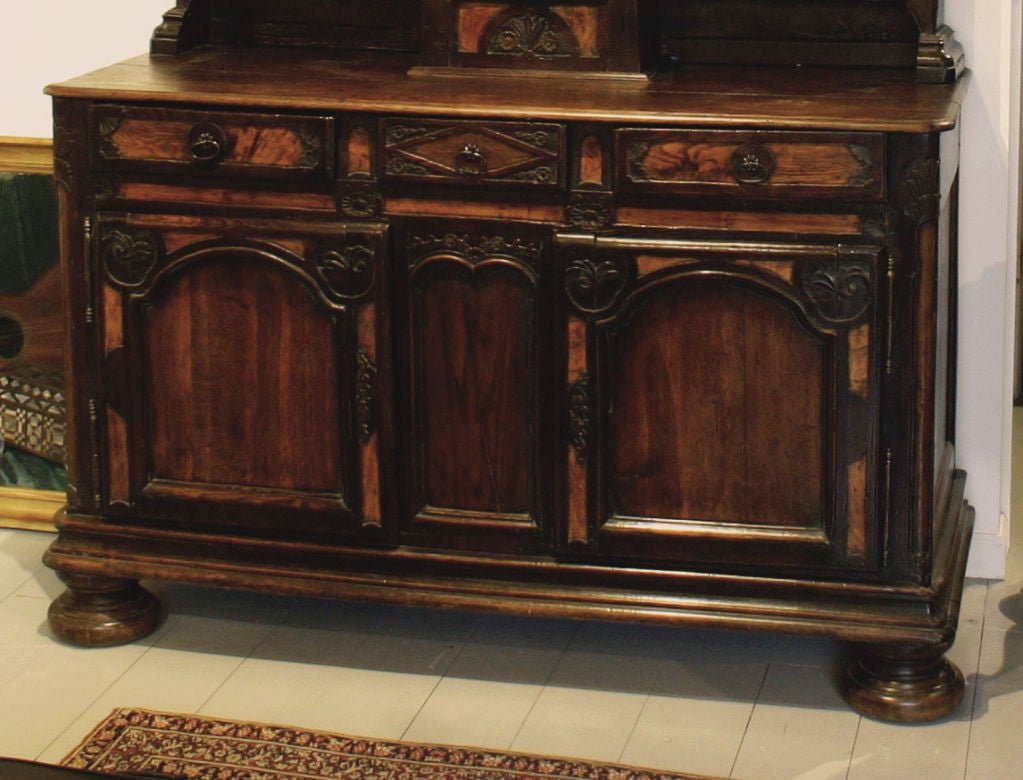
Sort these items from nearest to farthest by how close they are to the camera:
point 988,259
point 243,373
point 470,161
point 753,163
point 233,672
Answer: point 753,163, point 470,161, point 243,373, point 233,672, point 988,259

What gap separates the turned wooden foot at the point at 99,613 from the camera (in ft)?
10.6

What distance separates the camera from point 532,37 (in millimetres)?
3055

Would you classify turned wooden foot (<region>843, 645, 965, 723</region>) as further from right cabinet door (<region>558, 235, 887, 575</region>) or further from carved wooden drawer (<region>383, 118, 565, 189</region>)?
carved wooden drawer (<region>383, 118, 565, 189</region>)

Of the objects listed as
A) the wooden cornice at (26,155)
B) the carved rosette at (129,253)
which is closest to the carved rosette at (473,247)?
the carved rosette at (129,253)

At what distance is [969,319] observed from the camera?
3346 mm

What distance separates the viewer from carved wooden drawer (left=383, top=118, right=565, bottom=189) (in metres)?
2.78

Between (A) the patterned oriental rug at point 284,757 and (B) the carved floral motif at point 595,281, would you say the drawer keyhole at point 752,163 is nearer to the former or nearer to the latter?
(B) the carved floral motif at point 595,281

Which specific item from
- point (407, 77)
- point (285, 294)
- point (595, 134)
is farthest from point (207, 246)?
point (595, 134)

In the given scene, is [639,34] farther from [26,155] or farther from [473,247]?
[26,155]

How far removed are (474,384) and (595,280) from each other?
29cm

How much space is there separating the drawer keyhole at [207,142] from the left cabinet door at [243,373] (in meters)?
0.12

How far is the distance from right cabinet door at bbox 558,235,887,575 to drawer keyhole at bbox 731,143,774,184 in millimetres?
114

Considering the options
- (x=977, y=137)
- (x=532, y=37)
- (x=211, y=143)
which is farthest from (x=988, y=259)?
(x=211, y=143)

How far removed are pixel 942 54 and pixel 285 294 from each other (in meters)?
1.20
